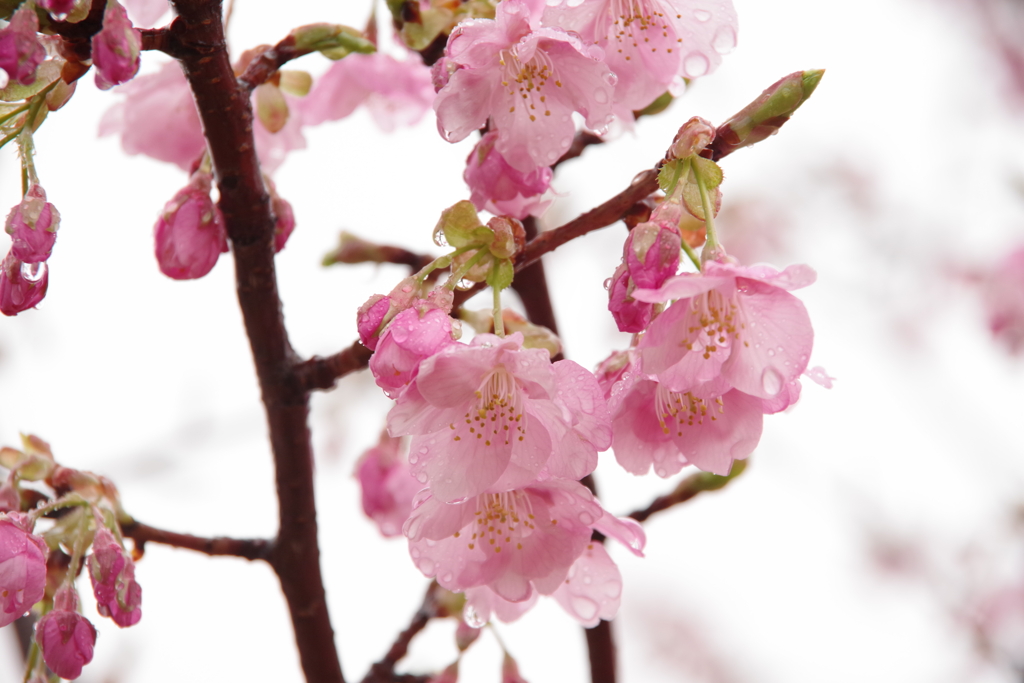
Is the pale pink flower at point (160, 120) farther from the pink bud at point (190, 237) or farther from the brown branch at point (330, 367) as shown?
the brown branch at point (330, 367)

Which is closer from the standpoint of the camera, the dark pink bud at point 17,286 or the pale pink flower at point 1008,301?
the dark pink bud at point 17,286

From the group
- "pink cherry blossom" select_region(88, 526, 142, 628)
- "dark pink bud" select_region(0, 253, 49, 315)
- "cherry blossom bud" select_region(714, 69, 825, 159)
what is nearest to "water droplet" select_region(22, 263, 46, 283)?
"dark pink bud" select_region(0, 253, 49, 315)

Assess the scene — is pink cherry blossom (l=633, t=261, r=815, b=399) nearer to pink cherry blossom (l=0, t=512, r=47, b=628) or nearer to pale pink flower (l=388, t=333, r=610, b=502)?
pale pink flower (l=388, t=333, r=610, b=502)

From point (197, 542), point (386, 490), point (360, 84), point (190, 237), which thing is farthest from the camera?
point (386, 490)

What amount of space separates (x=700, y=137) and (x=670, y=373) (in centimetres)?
18

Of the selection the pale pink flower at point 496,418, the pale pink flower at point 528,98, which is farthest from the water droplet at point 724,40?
the pale pink flower at point 496,418

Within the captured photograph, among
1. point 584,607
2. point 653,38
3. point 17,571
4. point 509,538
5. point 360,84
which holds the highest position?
point 360,84

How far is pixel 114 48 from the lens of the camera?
1.89ft

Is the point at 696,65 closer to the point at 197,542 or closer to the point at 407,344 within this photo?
the point at 407,344

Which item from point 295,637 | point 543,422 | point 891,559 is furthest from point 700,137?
point 891,559

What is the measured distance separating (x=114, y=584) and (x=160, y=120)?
68 centimetres

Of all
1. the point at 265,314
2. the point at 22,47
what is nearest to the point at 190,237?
the point at 265,314

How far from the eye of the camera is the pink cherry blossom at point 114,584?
2.50ft

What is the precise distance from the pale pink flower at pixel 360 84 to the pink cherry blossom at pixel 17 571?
0.78 meters
